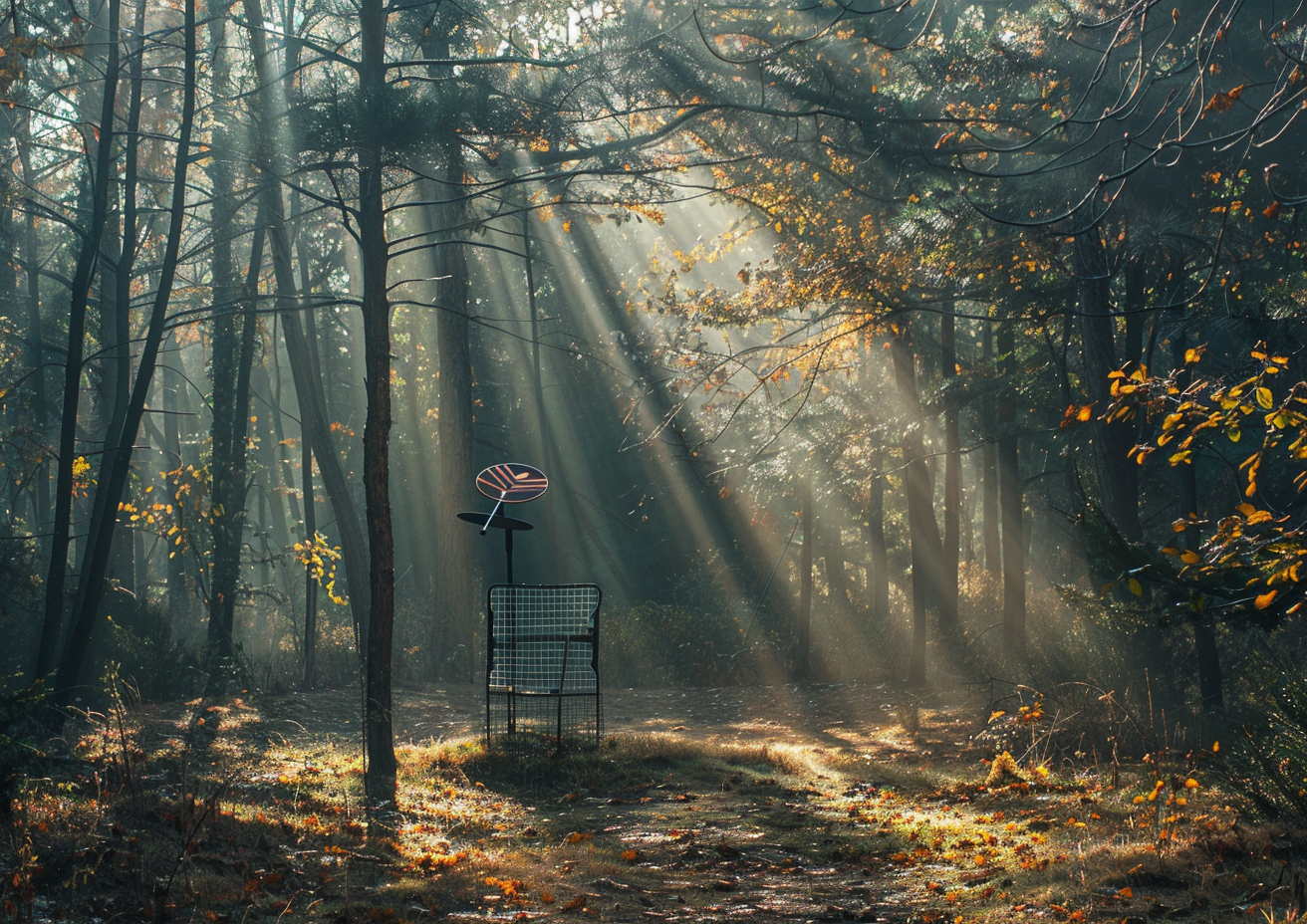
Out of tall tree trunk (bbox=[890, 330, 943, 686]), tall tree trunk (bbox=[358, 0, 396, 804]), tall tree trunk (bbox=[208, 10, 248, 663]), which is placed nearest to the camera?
tall tree trunk (bbox=[358, 0, 396, 804])

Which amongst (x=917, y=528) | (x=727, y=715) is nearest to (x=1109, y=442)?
(x=917, y=528)

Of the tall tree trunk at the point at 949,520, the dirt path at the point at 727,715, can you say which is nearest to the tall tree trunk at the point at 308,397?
the dirt path at the point at 727,715

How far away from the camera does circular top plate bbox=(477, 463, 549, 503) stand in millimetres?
9180

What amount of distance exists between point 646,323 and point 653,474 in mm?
4114

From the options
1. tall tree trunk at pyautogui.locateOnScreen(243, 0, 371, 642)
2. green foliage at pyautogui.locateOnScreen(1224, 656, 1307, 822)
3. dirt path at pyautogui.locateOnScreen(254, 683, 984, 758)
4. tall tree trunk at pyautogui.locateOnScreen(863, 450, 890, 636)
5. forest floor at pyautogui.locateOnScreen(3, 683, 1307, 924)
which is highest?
tall tree trunk at pyautogui.locateOnScreen(243, 0, 371, 642)

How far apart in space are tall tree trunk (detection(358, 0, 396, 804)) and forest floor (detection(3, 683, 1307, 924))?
1.01 feet

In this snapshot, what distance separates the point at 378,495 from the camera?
7.66 metres

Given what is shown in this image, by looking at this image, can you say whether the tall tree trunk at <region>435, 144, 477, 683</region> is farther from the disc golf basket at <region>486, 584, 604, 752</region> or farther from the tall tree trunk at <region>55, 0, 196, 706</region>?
the disc golf basket at <region>486, 584, 604, 752</region>

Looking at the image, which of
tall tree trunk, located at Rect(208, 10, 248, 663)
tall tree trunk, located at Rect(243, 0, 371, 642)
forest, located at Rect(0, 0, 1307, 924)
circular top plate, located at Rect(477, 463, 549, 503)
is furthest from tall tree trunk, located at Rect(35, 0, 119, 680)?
tall tree trunk, located at Rect(243, 0, 371, 642)

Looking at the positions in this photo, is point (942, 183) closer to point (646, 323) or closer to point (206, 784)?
point (206, 784)

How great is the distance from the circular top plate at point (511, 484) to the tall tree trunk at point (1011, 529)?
791 cm

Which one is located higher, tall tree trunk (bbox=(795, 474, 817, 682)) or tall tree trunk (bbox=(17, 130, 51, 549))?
tall tree trunk (bbox=(17, 130, 51, 549))

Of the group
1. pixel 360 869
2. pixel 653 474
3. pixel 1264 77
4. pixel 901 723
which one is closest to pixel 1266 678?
pixel 901 723

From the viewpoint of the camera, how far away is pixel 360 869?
521 centimetres
